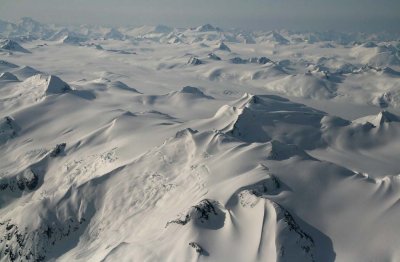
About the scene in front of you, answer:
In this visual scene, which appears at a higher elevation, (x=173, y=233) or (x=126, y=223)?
(x=173, y=233)

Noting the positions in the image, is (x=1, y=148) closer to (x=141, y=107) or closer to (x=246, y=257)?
(x=141, y=107)

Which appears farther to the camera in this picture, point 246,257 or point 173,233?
point 173,233

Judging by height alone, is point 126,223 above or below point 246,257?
below

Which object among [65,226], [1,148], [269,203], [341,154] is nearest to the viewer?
[269,203]

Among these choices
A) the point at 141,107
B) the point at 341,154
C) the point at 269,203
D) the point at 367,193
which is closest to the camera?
the point at 269,203

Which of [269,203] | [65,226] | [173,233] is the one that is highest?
[269,203]

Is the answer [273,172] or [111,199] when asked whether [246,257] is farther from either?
[111,199]

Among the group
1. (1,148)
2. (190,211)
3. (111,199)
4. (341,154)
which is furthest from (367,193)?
(1,148)

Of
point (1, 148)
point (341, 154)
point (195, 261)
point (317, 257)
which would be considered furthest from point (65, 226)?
point (341, 154)

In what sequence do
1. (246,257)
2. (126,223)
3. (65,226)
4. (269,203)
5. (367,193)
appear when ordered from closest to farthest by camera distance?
(246,257)
(269,203)
(367,193)
(126,223)
(65,226)
